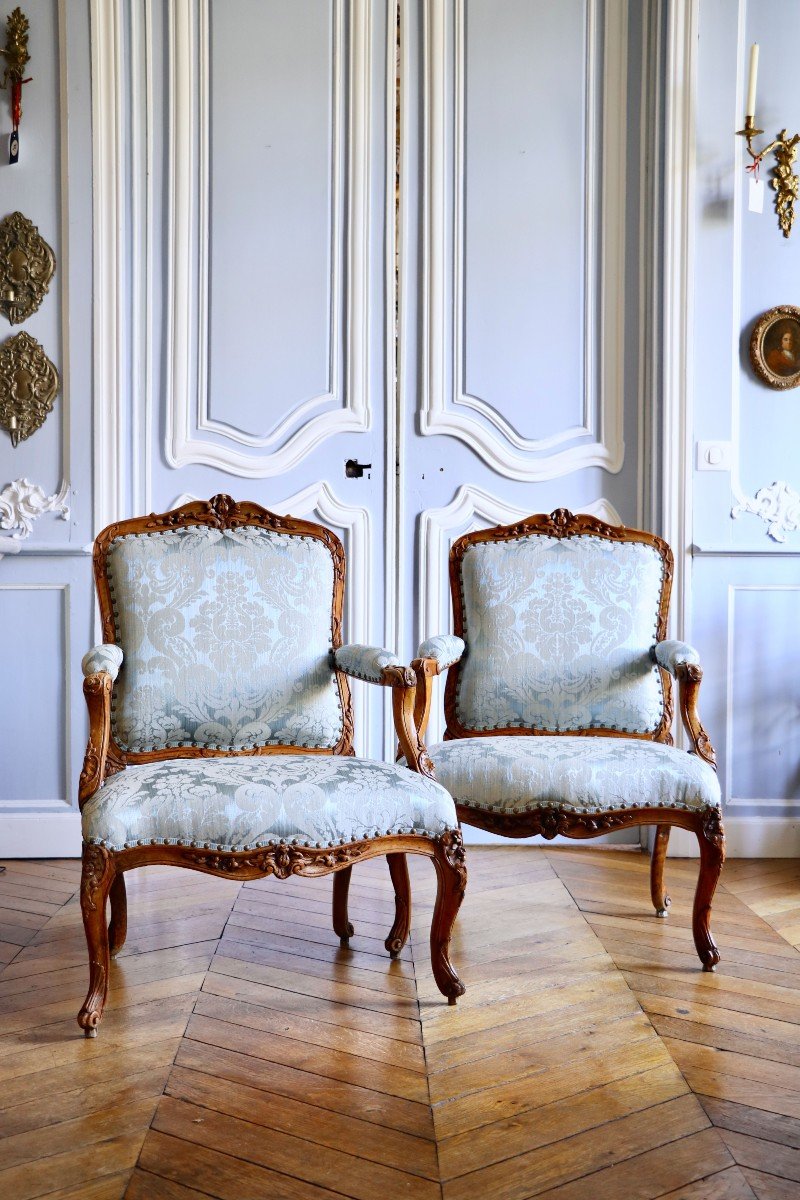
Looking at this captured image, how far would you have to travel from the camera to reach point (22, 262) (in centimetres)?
297

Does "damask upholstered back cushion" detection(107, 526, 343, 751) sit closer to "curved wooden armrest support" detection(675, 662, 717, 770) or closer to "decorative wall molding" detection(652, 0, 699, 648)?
"curved wooden armrest support" detection(675, 662, 717, 770)

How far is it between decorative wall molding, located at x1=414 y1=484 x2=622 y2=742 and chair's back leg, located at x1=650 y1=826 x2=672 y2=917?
2.96ft

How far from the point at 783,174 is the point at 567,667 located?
1.71m

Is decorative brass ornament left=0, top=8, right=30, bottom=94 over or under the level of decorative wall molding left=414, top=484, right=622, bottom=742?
over

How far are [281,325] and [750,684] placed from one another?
5.68ft

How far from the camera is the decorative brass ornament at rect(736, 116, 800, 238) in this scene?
300 centimetres

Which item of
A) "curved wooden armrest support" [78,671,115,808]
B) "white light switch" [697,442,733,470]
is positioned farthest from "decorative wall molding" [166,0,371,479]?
"curved wooden armrest support" [78,671,115,808]

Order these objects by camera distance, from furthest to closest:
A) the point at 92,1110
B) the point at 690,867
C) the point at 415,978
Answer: the point at 690,867
the point at 415,978
the point at 92,1110

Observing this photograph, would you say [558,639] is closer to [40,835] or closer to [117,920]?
[117,920]

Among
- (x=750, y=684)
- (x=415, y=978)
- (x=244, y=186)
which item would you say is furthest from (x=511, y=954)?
(x=244, y=186)

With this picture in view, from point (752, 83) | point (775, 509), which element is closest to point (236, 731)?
point (775, 509)

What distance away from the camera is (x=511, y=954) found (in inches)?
84.3

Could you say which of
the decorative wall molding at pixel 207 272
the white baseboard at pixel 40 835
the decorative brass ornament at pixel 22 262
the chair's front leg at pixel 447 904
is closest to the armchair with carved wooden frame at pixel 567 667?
the chair's front leg at pixel 447 904

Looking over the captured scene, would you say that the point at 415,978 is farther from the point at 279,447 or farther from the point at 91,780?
the point at 279,447
